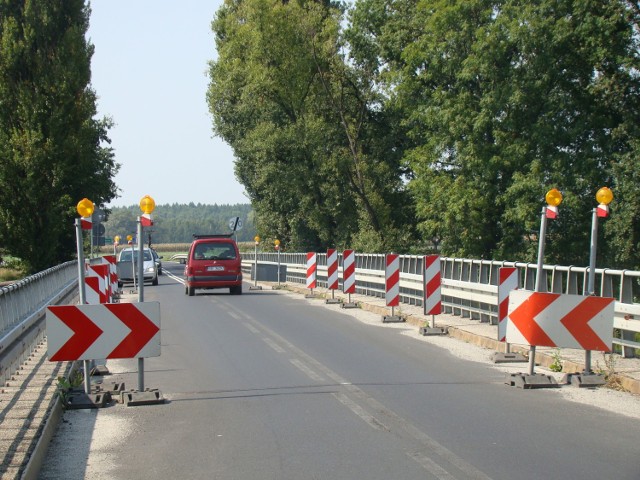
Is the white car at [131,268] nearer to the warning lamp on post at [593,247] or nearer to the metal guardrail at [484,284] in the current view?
the metal guardrail at [484,284]

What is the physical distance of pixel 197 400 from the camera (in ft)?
31.0

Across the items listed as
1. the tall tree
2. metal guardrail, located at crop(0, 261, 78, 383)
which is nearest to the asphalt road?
metal guardrail, located at crop(0, 261, 78, 383)

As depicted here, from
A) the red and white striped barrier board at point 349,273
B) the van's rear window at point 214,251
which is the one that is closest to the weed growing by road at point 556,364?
the red and white striped barrier board at point 349,273

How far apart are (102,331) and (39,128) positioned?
3160cm

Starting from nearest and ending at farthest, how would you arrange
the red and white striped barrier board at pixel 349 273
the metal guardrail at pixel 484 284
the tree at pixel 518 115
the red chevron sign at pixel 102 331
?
the red chevron sign at pixel 102 331
the metal guardrail at pixel 484 284
the red and white striped barrier board at pixel 349 273
the tree at pixel 518 115

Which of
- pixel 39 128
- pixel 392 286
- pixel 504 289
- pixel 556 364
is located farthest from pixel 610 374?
pixel 39 128

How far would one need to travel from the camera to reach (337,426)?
7879 millimetres

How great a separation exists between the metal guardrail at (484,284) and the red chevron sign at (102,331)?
5737mm

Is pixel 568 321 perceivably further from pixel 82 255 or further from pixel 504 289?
pixel 82 255

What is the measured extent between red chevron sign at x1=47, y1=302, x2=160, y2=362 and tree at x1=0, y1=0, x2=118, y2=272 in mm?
30943

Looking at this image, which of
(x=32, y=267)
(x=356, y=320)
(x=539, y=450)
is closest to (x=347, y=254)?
(x=356, y=320)

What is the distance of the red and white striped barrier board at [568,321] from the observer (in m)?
10.3

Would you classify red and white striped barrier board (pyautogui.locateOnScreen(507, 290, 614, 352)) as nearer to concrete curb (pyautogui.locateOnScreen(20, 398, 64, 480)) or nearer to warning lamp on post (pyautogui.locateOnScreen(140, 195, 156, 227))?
warning lamp on post (pyautogui.locateOnScreen(140, 195, 156, 227))

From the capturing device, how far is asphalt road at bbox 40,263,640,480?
6438mm
